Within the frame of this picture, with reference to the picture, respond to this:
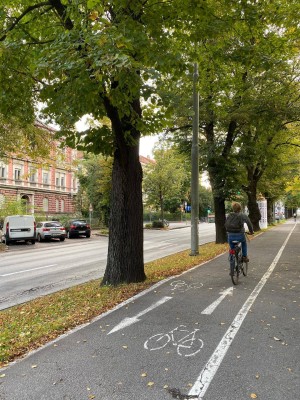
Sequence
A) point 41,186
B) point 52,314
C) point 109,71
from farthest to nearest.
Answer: point 41,186 < point 52,314 < point 109,71

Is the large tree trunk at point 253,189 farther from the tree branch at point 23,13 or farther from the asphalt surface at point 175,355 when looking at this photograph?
the tree branch at point 23,13

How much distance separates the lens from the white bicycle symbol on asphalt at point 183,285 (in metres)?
7.49

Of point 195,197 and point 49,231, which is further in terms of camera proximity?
point 49,231

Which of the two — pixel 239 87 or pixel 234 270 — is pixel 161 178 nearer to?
pixel 239 87

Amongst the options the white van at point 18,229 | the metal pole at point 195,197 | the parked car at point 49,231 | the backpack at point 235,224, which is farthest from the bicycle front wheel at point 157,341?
the parked car at point 49,231

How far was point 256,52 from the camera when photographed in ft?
27.3

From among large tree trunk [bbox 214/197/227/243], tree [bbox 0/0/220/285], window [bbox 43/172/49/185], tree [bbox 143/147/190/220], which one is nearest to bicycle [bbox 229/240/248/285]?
tree [bbox 0/0/220/285]

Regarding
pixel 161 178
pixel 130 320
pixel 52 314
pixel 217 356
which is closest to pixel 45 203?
pixel 161 178

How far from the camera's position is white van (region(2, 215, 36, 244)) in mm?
22953

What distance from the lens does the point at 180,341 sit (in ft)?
14.7

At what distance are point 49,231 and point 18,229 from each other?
9.71 ft

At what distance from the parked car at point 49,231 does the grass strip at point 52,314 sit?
61.0ft

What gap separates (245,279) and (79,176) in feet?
121

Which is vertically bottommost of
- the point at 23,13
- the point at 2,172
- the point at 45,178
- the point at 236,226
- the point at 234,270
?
the point at 234,270
